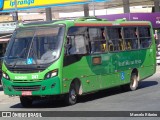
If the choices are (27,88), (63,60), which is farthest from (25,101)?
(63,60)

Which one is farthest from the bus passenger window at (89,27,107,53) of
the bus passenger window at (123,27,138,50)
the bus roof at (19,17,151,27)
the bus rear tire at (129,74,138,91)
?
the bus rear tire at (129,74,138,91)

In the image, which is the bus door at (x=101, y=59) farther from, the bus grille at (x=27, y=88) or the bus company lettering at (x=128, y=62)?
the bus grille at (x=27, y=88)

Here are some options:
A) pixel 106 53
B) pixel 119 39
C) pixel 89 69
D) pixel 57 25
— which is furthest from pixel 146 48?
pixel 57 25

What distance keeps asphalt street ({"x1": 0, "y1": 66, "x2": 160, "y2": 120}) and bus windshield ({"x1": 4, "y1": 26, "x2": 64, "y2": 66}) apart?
4.72ft

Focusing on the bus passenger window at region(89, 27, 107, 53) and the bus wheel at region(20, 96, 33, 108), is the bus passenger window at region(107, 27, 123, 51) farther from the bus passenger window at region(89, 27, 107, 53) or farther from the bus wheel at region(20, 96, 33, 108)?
the bus wheel at region(20, 96, 33, 108)

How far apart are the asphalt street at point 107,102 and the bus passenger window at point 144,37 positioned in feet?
6.51

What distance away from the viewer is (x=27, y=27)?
579 inches

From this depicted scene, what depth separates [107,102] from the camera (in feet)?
47.5

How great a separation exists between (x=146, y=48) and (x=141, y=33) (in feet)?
2.32

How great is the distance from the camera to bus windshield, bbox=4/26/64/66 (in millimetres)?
13797

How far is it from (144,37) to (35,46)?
664 centimetres

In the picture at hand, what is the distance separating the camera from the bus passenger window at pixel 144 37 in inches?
752

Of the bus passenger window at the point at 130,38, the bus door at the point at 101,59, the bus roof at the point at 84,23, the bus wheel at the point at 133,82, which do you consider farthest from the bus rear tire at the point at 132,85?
the bus roof at the point at 84,23

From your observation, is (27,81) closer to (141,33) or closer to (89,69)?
(89,69)
